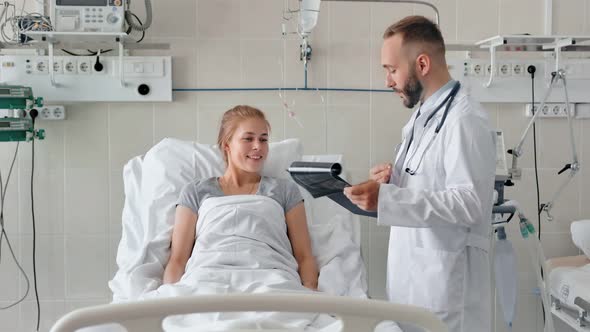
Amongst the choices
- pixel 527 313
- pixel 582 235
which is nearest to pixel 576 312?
pixel 582 235

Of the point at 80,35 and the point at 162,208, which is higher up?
the point at 80,35

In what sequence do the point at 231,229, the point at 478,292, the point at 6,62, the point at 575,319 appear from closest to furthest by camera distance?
1. the point at 478,292
2. the point at 231,229
3. the point at 575,319
4. the point at 6,62

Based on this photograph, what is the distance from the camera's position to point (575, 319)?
9.50ft

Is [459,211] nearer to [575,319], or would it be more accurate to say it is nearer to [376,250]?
[575,319]

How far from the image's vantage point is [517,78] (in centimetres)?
349

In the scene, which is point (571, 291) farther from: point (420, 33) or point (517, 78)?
point (420, 33)

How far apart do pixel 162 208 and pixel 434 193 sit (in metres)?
1.25

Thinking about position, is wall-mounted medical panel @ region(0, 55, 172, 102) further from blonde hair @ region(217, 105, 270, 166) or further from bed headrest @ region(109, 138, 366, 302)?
blonde hair @ region(217, 105, 270, 166)

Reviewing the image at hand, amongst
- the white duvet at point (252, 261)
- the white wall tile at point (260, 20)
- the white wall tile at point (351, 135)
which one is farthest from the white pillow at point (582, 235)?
the white wall tile at point (260, 20)

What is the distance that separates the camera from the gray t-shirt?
9.22ft

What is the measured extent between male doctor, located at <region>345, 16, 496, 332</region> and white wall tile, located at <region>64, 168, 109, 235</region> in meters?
1.68

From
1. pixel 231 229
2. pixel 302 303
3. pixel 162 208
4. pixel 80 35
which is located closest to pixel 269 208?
pixel 231 229

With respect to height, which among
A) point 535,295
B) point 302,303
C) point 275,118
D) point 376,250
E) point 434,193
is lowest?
point 535,295

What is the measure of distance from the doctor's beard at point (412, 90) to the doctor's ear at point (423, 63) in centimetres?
2
